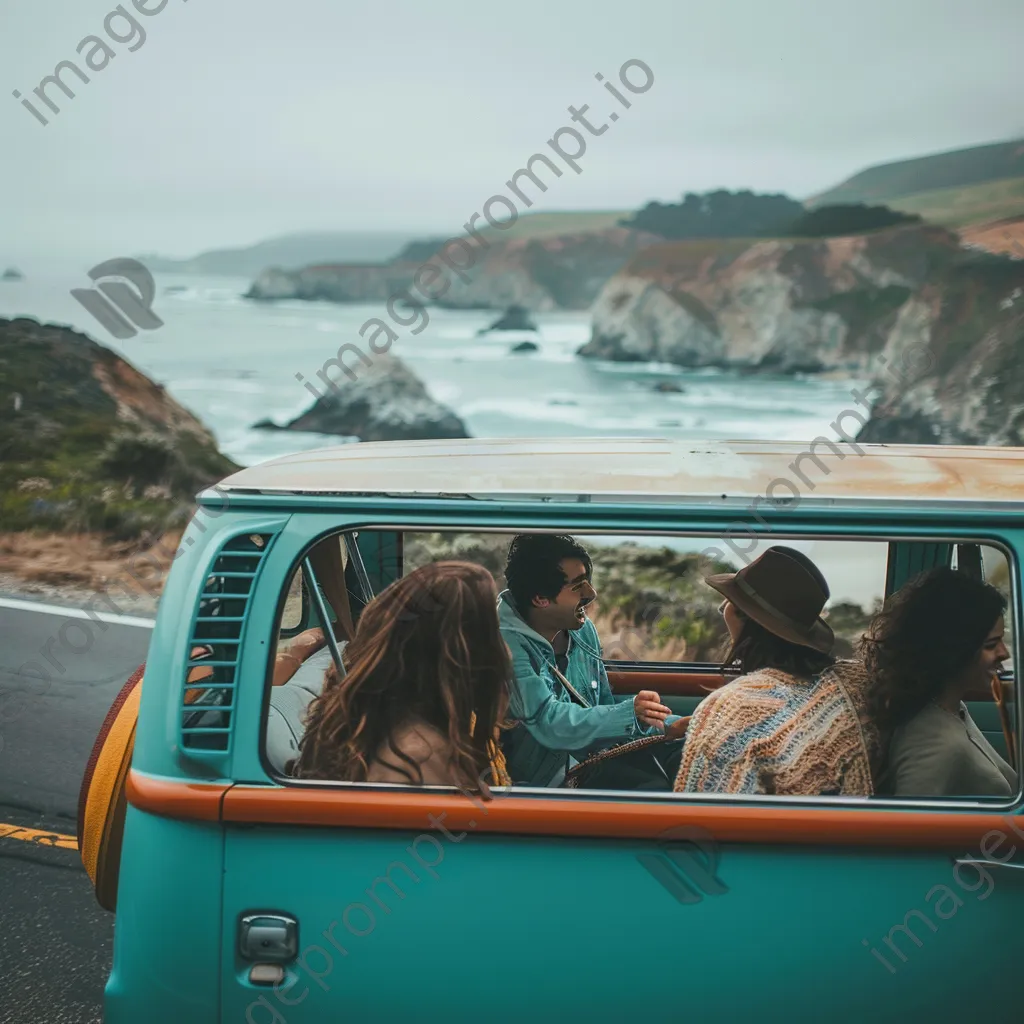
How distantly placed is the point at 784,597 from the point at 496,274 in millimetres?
17179

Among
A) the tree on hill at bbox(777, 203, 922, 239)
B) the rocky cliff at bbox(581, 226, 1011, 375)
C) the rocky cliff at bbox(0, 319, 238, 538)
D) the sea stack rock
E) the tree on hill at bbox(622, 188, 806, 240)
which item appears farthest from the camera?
the sea stack rock

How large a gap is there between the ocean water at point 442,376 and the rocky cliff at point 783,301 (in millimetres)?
403

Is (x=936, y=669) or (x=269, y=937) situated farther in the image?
(x=936, y=669)

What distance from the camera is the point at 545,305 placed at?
1902cm

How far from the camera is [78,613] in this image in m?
8.14

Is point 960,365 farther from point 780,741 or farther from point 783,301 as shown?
point 780,741

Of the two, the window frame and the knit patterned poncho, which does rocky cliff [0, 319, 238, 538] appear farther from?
the knit patterned poncho

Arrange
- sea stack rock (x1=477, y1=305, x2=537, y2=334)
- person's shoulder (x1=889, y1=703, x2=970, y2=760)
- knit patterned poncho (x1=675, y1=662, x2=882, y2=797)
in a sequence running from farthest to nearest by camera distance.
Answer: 1. sea stack rock (x1=477, y1=305, x2=537, y2=334)
2. person's shoulder (x1=889, y1=703, x2=970, y2=760)
3. knit patterned poncho (x1=675, y1=662, x2=882, y2=797)

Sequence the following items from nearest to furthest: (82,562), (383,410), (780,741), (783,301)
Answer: (780,741), (82,562), (383,410), (783,301)

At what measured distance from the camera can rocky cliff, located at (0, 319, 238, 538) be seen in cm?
1202

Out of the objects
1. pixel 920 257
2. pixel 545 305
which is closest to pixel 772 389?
pixel 920 257

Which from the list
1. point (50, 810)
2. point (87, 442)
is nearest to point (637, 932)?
point (50, 810)

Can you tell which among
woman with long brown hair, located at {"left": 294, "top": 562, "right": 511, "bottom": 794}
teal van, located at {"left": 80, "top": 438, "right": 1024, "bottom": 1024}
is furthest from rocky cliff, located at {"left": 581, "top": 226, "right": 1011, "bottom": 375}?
woman with long brown hair, located at {"left": 294, "top": 562, "right": 511, "bottom": 794}

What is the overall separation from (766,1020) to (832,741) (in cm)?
59
